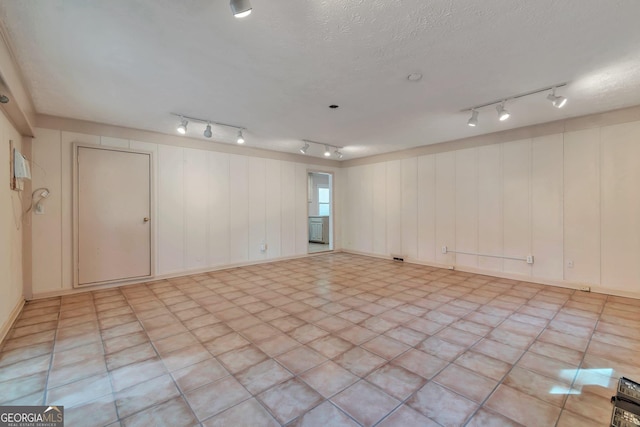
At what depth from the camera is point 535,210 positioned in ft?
14.6

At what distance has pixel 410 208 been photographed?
608cm

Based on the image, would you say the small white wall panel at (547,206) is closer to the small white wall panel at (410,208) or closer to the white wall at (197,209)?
the small white wall panel at (410,208)

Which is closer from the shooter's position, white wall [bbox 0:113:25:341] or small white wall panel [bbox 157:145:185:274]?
white wall [bbox 0:113:25:341]

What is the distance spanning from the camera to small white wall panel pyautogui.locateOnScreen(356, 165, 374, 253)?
692 cm

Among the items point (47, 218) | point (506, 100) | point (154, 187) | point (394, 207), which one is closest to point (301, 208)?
point (394, 207)

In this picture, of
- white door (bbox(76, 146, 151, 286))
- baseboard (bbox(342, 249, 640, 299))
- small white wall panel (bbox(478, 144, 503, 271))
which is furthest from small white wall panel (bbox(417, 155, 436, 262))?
white door (bbox(76, 146, 151, 286))

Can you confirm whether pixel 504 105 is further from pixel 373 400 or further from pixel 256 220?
pixel 256 220

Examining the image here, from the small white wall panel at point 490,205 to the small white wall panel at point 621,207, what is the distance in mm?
1272

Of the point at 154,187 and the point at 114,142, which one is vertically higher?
the point at 114,142

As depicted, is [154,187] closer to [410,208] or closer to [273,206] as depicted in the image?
[273,206]

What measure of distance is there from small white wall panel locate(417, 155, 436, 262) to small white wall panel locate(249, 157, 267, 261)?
334cm

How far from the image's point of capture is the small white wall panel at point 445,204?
17.8 feet

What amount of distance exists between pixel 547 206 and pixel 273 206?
16.3ft

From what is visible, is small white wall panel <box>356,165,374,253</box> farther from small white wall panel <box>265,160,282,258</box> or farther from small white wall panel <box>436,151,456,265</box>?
small white wall panel <box>265,160,282,258</box>
